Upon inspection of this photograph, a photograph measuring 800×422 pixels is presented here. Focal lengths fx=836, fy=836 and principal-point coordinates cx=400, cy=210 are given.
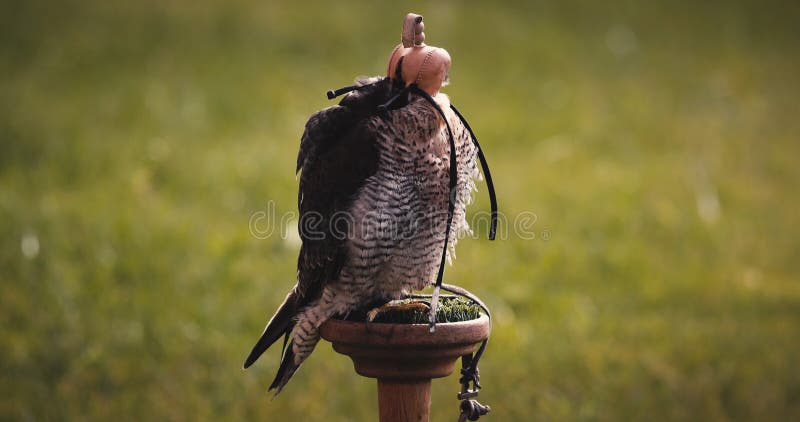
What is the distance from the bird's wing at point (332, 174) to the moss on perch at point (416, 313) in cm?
17

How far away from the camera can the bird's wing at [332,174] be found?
2355mm

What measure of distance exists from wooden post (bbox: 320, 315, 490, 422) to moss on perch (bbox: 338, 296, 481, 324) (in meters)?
0.10

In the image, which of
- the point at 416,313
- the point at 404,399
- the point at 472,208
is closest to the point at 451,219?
the point at 416,313

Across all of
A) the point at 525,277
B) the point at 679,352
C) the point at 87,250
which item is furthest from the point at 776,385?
the point at 87,250

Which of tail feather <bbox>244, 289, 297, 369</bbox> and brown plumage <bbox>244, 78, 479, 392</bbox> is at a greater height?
brown plumage <bbox>244, 78, 479, 392</bbox>

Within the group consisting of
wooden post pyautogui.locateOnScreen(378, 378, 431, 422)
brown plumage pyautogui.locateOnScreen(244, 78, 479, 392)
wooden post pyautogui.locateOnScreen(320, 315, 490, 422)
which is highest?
brown plumage pyautogui.locateOnScreen(244, 78, 479, 392)

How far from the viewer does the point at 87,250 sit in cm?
522

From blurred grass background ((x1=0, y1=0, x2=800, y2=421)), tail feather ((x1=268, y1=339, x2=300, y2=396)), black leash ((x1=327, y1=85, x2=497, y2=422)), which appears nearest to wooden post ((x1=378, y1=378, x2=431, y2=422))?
black leash ((x1=327, y1=85, x2=497, y2=422))

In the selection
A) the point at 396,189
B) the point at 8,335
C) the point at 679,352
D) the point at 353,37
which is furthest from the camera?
the point at 353,37

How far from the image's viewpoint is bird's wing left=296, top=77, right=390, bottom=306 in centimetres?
236

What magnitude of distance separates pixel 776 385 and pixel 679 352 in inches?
21.1

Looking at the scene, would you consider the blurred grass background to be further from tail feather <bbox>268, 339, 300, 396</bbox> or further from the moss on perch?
the moss on perch

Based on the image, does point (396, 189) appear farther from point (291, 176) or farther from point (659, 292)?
point (291, 176)

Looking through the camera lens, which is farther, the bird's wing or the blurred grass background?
the blurred grass background
